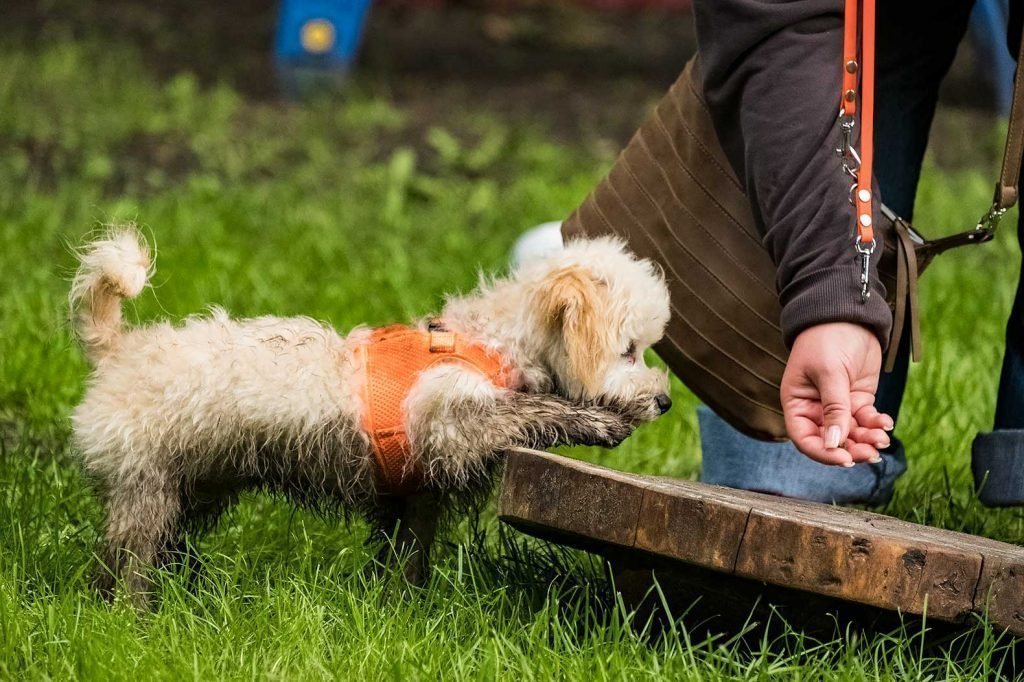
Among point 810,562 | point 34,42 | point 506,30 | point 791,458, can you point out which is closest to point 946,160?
point 506,30

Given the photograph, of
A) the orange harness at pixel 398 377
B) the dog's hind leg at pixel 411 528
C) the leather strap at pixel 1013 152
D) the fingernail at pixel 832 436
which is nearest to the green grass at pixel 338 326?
the dog's hind leg at pixel 411 528

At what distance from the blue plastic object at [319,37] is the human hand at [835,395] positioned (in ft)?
22.4

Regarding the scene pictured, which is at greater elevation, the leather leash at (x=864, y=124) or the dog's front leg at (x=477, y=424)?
the leather leash at (x=864, y=124)

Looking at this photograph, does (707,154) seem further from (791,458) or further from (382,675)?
(382,675)

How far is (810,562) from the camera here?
2354 mm

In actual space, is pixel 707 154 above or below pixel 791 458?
above

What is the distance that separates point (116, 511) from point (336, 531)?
1.97ft

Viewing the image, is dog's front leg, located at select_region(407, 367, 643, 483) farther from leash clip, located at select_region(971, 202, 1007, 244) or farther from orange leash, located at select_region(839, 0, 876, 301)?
leash clip, located at select_region(971, 202, 1007, 244)

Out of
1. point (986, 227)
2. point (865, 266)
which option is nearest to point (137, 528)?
point (865, 266)

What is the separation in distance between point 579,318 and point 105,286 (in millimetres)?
965

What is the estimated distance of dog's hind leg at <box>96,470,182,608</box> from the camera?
2.72m

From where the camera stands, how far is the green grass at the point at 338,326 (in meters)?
2.47

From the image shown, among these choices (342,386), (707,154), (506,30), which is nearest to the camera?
(342,386)

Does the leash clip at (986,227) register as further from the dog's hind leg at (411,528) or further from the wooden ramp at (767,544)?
the dog's hind leg at (411,528)
